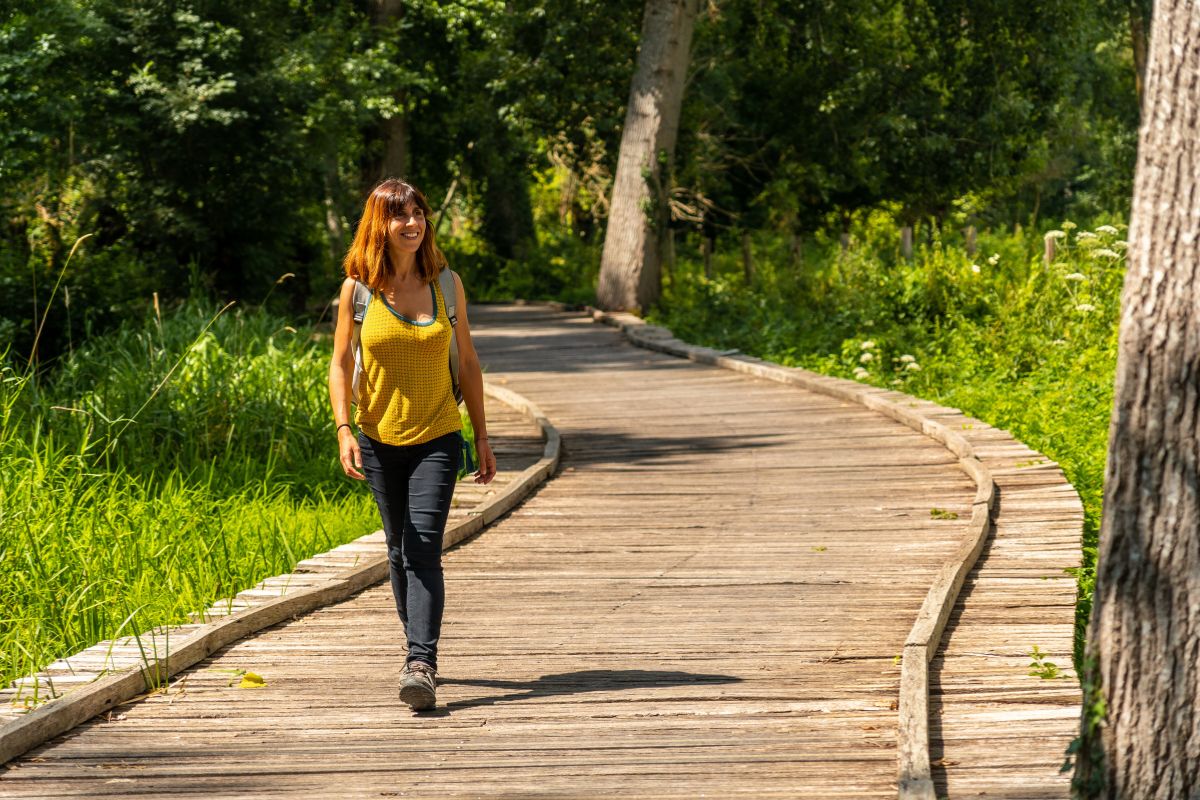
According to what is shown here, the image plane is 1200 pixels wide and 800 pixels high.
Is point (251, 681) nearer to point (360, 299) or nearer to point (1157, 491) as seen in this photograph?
point (360, 299)

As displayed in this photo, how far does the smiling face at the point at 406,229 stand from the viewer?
531 centimetres

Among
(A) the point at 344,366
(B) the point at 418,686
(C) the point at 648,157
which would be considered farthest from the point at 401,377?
(C) the point at 648,157

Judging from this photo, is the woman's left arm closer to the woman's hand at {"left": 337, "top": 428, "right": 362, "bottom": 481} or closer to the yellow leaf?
the woman's hand at {"left": 337, "top": 428, "right": 362, "bottom": 481}

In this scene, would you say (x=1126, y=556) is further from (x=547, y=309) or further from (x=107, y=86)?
(x=547, y=309)

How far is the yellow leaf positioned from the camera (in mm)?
5539

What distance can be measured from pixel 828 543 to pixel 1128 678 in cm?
445

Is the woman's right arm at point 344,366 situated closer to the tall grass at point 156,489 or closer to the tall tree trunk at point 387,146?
the tall grass at point 156,489

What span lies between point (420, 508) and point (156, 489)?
16.1 feet

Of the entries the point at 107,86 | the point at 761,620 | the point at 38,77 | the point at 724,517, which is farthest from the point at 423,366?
the point at 107,86

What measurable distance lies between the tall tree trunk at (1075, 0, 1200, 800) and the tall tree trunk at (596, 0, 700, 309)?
68.8ft

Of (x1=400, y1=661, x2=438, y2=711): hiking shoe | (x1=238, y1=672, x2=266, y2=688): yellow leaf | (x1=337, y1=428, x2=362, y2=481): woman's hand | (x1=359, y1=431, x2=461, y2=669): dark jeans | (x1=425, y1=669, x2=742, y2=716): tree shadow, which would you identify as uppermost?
(x1=337, y1=428, x2=362, y2=481): woman's hand

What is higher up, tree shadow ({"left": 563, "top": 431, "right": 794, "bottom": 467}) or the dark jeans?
the dark jeans

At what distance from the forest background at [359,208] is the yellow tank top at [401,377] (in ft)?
6.05

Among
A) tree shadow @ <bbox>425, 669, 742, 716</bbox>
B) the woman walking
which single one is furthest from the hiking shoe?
tree shadow @ <bbox>425, 669, 742, 716</bbox>
